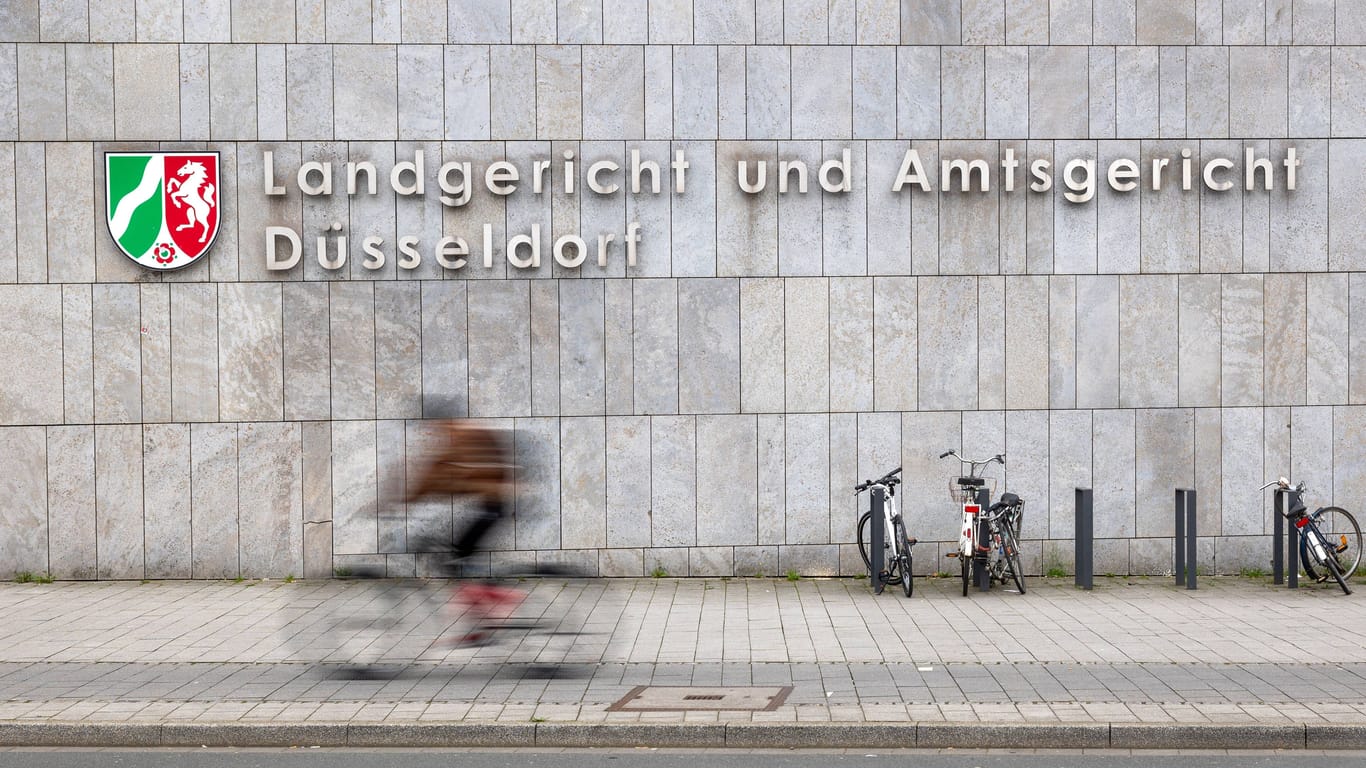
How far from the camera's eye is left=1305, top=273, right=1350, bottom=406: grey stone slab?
38.9 ft

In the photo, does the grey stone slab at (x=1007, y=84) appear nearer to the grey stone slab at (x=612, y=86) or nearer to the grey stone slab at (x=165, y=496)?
the grey stone slab at (x=612, y=86)

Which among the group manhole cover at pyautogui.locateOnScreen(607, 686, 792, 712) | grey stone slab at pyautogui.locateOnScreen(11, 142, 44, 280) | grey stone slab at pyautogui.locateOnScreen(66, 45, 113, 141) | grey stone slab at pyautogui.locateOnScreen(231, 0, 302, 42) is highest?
grey stone slab at pyautogui.locateOnScreen(231, 0, 302, 42)

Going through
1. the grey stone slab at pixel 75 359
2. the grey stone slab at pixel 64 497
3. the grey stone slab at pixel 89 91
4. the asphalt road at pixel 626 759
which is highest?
the grey stone slab at pixel 89 91

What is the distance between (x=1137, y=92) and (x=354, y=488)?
8.66m

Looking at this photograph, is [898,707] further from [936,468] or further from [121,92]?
[121,92]

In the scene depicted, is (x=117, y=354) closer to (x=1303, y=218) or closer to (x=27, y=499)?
(x=27, y=499)

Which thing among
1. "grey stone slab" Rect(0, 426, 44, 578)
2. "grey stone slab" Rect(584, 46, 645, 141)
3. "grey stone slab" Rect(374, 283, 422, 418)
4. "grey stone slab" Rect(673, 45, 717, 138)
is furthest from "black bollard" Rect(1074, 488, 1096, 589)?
"grey stone slab" Rect(0, 426, 44, 578)

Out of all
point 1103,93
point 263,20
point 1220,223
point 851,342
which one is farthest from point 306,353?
point 1220,223

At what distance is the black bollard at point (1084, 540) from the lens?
1109 centimetres

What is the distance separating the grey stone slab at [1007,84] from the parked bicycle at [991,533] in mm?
3417

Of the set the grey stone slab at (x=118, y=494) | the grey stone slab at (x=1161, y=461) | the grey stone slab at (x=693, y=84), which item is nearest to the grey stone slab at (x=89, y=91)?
the grey stone slab at (x=118, y=494)

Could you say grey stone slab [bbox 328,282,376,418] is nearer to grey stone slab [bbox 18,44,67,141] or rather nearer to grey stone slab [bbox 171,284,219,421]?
grey stone slab [bbox 171,284,219,421]

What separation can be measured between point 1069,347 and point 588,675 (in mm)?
6406

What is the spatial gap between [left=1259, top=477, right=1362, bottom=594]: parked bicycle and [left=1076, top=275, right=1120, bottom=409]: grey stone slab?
1844 millimetres
